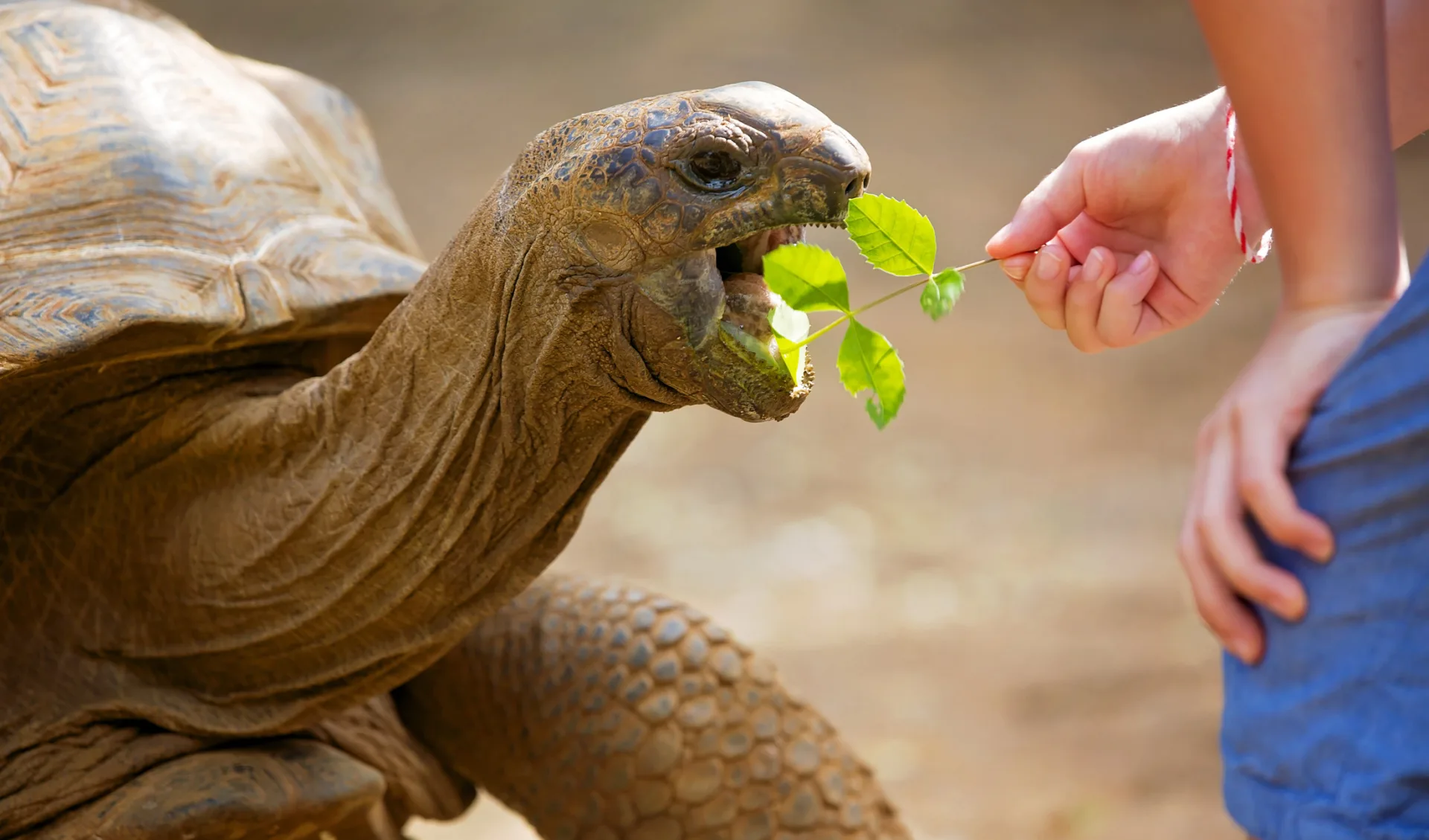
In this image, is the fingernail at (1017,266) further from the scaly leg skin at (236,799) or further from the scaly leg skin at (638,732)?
the scaly leg skin at (236,799)

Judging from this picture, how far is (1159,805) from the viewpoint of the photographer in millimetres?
2770

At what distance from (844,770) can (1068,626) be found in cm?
155

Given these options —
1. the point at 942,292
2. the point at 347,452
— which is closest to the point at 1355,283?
the point at 942,292

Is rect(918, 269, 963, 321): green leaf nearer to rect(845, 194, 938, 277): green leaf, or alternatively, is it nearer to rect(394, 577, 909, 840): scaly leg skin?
rect(845, 194, 938, 277): green leaf

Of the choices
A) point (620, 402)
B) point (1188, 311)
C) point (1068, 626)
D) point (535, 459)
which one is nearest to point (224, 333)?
point (535, 459)

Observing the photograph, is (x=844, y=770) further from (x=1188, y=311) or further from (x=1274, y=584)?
(x=1274, y=584)

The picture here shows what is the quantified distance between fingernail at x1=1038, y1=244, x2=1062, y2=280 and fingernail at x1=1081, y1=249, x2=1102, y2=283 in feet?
0.08

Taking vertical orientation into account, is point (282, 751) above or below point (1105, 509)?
below

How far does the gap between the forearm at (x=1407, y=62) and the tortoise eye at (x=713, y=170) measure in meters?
0.54

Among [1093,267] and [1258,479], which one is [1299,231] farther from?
[1093,267]

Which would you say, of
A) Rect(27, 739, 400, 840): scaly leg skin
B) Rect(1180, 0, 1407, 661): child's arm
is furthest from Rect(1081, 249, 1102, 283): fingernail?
Rect(27, 739, 400, 840): scaly leg skin

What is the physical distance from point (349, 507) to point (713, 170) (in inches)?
24.8

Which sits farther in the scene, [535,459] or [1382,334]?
[535,459]

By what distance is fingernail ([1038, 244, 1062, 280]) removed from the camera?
4.42ft
